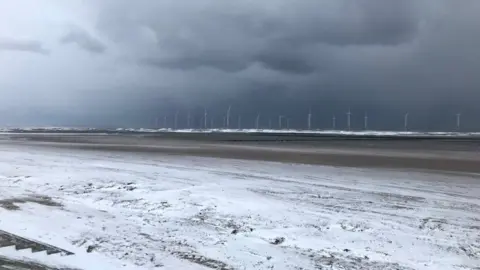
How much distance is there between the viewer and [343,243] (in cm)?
1002

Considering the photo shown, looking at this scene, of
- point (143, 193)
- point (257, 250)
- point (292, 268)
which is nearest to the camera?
point (292, 268)

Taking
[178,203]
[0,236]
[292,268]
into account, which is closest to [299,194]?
[178,203]

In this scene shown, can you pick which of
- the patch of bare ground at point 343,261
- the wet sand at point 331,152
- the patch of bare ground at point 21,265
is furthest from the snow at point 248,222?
the wet sand at point 331,152

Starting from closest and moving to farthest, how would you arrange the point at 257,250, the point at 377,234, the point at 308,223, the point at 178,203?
the point at 257,250 → the point at 377,234 → the point at 308,223 → the point at 178,203

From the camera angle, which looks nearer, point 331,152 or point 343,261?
point 343,261

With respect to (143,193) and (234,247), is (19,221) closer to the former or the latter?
(143,193)

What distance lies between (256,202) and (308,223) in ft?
10.9

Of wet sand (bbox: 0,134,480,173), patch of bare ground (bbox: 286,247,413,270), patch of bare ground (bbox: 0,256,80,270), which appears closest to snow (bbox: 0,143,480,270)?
patch of bare ground (bbox: 286,247,413,270)

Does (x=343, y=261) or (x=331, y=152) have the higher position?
(x=331, y=152)

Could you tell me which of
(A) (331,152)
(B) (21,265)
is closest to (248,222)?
(B) (21,265)

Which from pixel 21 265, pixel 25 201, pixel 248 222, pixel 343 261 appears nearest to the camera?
pixel 21 265

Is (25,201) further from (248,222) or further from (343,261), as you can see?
(343,261)

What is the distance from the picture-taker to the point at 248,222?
1202 cm

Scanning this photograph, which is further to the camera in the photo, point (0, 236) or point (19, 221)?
point (19, 221)
